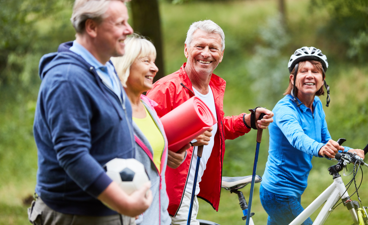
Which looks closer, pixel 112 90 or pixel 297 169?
pixel 112 90

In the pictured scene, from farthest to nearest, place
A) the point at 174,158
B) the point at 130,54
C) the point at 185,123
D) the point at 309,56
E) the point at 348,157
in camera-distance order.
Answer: the point at 309,56
the point at 348,157
the point at 174,158
the point at 185,123
the point at 130,54

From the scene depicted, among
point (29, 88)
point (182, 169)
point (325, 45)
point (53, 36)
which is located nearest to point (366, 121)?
point (182, 169)

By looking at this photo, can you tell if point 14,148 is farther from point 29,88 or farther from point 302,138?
point 302,138

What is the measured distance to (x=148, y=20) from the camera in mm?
5902

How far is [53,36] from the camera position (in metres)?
9.61

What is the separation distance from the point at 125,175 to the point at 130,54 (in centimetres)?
85

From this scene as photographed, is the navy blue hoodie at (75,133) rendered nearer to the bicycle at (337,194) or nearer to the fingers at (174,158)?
the fingers at (174,158)

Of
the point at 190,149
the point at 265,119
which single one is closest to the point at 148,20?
the point at 190,149

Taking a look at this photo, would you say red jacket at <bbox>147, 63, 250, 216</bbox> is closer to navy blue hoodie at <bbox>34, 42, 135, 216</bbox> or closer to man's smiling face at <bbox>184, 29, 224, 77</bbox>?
man's smiling face at <bbox>184, 29, 224, 77</bbox>

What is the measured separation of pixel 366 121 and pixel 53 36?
7517 mm

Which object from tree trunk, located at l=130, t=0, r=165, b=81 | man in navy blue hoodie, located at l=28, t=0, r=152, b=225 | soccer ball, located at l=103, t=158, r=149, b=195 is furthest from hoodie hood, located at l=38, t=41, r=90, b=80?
tree trunk, located at l=130, t=0, r=165, b=81

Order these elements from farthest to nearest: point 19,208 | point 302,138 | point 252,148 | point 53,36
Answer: point 252,148 → point 53,36 → point 19,208 → point 302,138

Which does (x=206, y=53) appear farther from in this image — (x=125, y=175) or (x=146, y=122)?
(x=125, y=175)

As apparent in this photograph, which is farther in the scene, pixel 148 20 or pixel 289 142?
pixel 148 20
